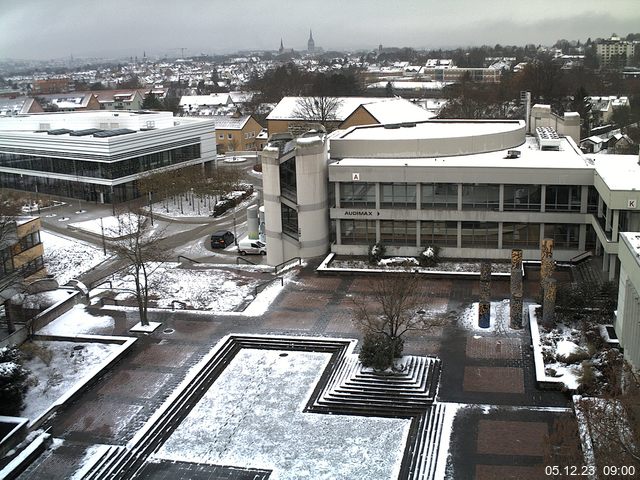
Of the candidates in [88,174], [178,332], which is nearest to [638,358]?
[178,332]

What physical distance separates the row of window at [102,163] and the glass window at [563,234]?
40.6 metres

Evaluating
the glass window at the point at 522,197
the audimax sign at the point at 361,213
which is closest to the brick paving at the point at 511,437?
the glass window at the point at 522,197

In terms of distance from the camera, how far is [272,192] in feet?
138

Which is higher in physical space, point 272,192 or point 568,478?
point 272,192

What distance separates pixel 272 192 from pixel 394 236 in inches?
304

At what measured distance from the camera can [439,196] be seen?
40094mm

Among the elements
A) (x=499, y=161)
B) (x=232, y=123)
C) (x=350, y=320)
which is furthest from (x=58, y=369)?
(x=232, y=123)

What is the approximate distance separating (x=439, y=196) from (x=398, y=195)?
235cm

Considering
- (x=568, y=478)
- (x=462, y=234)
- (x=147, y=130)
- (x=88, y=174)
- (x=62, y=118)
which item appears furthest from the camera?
(x=62, y=118)

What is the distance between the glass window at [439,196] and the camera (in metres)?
39.9

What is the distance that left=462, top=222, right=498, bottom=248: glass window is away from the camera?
39812 mm

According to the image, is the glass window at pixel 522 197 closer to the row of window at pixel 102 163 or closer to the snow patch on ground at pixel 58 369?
the snow patch on ground at pixel 58 369

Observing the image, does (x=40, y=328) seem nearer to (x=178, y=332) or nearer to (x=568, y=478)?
(x=178, y=332)

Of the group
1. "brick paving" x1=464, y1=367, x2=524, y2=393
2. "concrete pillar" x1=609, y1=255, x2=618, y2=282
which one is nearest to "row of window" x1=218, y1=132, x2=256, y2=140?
"concrete pillar" x1=609, y1=255, x2=618, y2=282
